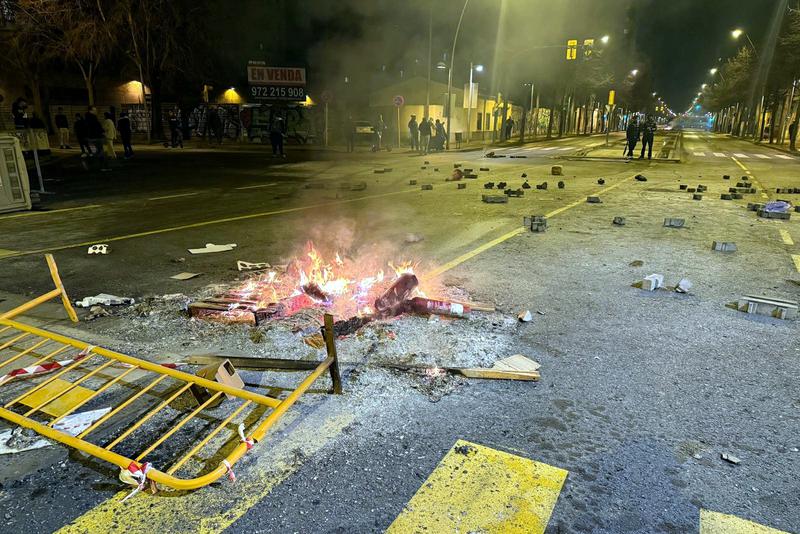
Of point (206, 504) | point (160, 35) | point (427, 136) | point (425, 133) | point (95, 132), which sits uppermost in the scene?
point (160, 35)

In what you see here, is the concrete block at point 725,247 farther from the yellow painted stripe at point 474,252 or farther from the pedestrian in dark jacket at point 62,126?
the pedestrian in dark jacket at point 62,126

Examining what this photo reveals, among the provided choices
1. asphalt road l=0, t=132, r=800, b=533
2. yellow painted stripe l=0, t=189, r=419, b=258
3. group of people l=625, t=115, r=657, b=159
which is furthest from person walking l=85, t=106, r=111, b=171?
group of people l=625, t=115, r=657, b=159

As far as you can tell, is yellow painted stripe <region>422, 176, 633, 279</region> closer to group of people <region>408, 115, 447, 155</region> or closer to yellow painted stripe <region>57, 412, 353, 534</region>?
yellow painted stripe <region>57, 412, 353, 534</region>

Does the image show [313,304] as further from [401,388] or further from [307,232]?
[307,232]

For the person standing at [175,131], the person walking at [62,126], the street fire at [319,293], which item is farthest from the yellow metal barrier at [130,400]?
the person standing at [175,131]

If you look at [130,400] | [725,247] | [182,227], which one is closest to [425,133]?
[182,227]

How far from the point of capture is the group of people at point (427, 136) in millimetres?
23234

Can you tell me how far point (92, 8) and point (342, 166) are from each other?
15.9 m

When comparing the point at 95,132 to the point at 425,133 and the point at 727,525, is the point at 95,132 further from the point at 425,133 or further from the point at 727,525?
the point at 727,525

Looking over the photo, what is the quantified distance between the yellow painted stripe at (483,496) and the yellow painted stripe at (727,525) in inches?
18.5

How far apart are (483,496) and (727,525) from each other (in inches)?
31.6

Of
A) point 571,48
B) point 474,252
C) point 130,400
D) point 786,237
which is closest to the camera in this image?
point 130,400

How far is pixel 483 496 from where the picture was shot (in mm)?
1822

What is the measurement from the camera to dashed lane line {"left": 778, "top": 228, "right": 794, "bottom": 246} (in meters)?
5.89
